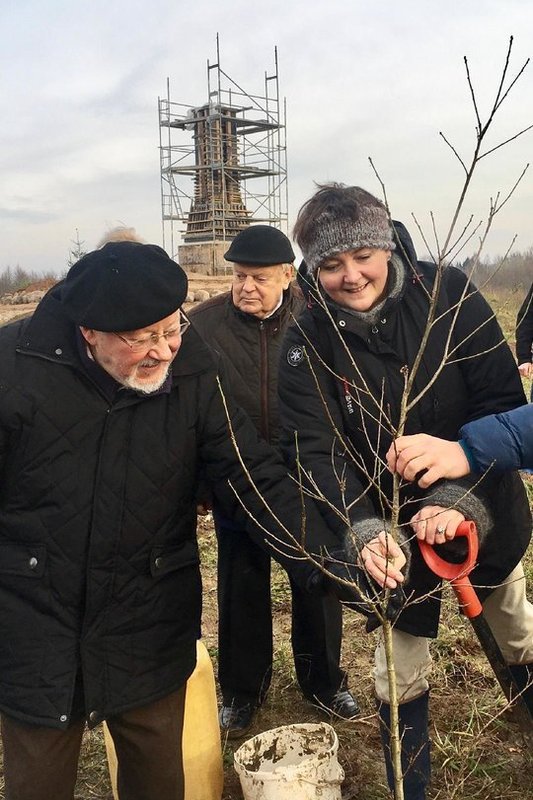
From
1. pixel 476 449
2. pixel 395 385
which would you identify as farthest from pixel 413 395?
pixel 476 449

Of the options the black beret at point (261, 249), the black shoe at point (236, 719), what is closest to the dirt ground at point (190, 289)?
the black beret at point (261, 249)

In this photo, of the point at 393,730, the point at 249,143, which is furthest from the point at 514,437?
the point at 249,143

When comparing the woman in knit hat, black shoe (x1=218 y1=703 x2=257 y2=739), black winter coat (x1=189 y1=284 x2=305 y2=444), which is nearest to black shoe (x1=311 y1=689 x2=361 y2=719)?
black shoe (x1=218 y1=703 x2=257 y2=739)

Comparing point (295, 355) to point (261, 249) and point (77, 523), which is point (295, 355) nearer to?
point (77, 523)

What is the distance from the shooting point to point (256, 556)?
353 cm

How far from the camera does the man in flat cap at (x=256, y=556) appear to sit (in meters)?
3.48

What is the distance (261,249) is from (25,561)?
184cm

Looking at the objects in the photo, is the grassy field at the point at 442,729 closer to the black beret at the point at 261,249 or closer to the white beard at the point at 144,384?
the black beret at the point at 261,249

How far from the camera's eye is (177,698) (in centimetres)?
251

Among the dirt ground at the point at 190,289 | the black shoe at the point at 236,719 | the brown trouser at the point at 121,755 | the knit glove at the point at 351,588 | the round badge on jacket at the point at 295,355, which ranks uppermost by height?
the dirt ground at the point at 190,289

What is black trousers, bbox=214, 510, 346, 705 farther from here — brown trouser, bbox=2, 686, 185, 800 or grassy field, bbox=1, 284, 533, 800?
brown trouser, bbox=2, 686, 185, 800

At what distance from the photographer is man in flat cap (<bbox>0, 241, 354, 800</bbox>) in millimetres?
2188

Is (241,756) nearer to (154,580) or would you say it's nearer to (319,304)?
(154,580)

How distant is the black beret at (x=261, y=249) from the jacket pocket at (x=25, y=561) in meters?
1.68
